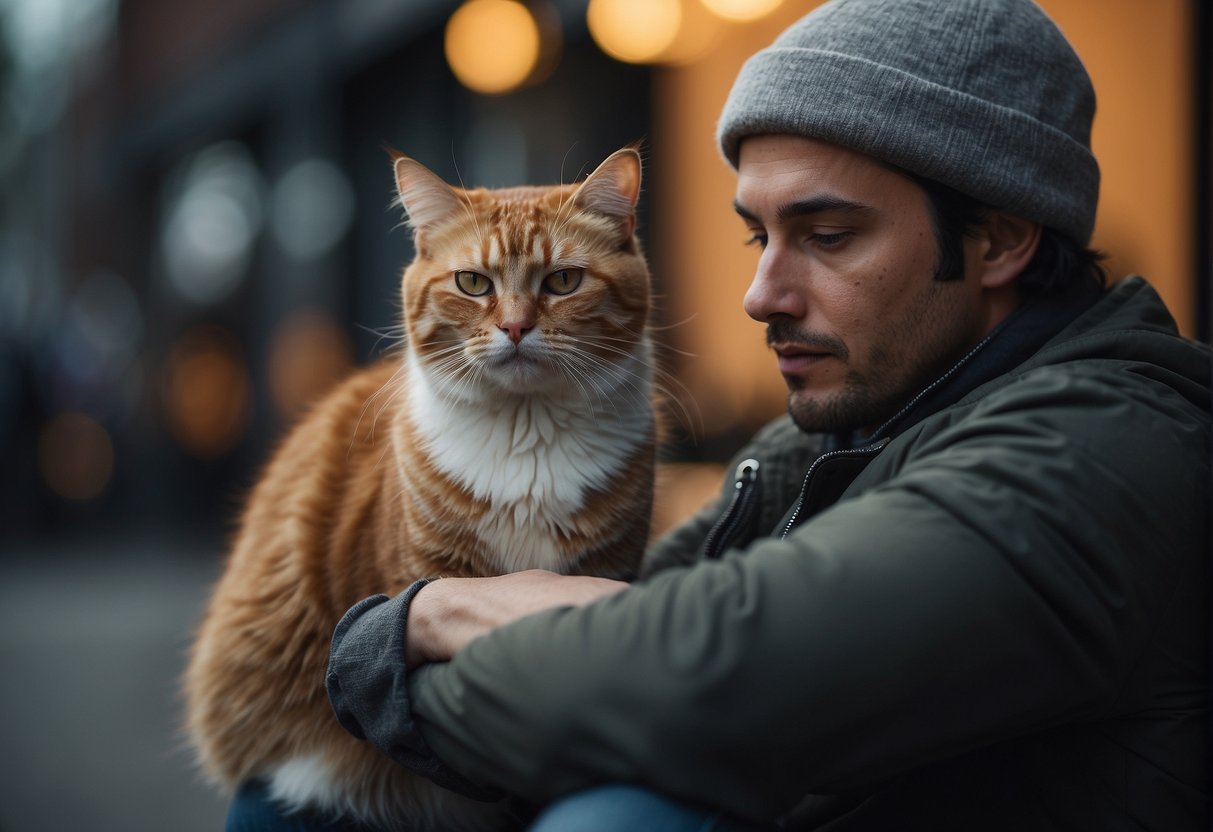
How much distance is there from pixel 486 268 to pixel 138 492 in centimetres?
956

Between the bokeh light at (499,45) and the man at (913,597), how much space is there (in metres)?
3.82

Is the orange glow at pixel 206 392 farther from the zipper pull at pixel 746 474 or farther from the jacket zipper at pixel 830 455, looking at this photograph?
the jacket zipper at pixel 830 455

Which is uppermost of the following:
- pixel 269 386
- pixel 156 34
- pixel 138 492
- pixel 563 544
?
pixel 156 34

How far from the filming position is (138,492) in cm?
1033

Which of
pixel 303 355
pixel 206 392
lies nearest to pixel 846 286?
pixel 303 355

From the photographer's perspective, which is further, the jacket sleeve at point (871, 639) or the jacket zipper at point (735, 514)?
the jacket zipper at point (735, 514)

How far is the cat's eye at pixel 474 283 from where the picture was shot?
6.05ft

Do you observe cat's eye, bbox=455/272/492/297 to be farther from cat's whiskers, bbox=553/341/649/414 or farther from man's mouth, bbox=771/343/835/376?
man's mouth, bbox=771/343/835/376

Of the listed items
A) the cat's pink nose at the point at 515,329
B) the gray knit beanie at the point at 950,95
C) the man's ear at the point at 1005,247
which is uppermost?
the gray knit beanie at the point at 950,95

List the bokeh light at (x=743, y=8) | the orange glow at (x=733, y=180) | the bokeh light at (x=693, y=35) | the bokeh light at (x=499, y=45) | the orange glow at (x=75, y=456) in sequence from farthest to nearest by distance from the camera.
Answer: the orange glow at (x=75, y=456)
the bokeh light at (x=499, y=45)
the bokeh light at (x=693, y=35)
the bokeh light at (x=743, y=8)
the orange glow at (x=733, y=180)

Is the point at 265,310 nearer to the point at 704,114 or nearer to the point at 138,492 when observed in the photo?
the point at 138,492

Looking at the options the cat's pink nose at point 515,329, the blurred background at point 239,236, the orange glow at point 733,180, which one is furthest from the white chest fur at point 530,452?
the orange glow at point 733,180

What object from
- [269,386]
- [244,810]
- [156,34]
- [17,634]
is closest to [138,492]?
[269,386]

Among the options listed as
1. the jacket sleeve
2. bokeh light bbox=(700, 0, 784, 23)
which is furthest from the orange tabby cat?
bokeh light bbox=(700, 0, 784, 23)
